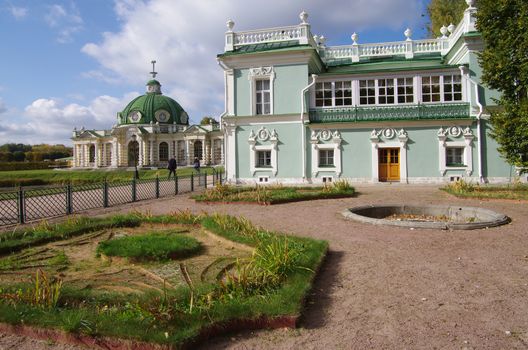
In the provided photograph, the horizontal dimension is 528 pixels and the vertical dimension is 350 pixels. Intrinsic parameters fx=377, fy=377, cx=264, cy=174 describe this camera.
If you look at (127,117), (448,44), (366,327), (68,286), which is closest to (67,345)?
(68,286)

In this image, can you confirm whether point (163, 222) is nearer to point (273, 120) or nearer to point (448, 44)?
point (273, 120)

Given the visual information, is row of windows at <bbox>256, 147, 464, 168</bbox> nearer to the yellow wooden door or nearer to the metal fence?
the yellow wooden door

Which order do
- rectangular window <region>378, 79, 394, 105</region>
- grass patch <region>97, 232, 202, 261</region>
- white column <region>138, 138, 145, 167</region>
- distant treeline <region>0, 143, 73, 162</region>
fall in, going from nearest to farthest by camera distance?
grass patch <region>97, 232, 202, 261</region> → rectangular window <region>378, 79, 394, 105</region> → white column <region>138, 138, 145, 167</region> → distant treeline <region>0, 143, 73, 162</region>

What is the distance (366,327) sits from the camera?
3779 mm

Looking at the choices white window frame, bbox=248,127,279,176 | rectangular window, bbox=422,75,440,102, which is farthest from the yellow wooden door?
white window frame, bbox=248,127,279,176

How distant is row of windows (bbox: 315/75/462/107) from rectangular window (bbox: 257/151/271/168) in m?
4.07

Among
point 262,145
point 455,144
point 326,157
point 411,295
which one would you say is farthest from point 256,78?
point 411,295

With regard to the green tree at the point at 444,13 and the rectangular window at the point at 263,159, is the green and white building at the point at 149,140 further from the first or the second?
the rectangular window at the point at 263,159

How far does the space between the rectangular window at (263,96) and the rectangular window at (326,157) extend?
395cm

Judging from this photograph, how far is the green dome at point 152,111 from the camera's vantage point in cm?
5859

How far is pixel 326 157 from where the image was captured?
70.7 ft

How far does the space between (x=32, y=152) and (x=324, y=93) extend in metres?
90.7

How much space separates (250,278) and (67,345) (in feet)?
6.51

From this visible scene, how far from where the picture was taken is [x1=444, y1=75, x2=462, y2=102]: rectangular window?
20578 mm
